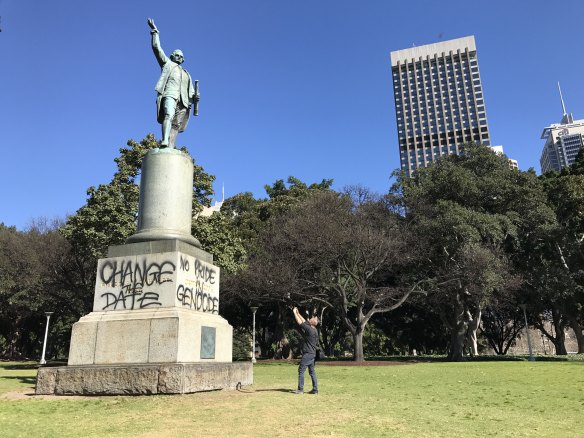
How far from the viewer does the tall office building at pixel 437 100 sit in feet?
451

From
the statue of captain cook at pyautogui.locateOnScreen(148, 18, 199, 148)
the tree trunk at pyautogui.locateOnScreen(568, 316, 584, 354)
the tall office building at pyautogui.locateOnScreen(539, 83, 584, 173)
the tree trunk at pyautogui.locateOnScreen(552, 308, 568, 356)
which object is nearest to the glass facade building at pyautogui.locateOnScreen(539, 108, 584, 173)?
the tall office building at pyautogui.locateOnScreen(539, 83, 584, 173)

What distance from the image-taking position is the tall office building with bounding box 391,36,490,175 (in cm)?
13738

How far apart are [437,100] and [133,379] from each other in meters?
149

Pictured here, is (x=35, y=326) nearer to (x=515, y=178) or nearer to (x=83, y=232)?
(x=83, y=232)

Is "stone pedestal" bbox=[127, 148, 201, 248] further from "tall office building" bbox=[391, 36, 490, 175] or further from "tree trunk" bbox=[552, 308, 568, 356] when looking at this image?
"tall office building" bbox=[391, 36, 490, 175]

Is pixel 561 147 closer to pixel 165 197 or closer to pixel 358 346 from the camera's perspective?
pixel 358 346

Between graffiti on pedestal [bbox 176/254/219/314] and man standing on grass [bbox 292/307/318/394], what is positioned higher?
graffiti on pedestal [bbox 176/254/219/314]

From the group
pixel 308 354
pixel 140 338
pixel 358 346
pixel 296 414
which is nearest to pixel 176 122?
pixel 140 338

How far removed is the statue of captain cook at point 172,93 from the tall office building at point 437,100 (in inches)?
5031

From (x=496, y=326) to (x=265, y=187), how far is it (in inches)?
1125

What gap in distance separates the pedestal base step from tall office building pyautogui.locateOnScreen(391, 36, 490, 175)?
131947 millimetres

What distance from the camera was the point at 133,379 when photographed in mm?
7902

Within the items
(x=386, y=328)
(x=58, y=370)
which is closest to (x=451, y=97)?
(x=386, y=328)

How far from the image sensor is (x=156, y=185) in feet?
34.1
